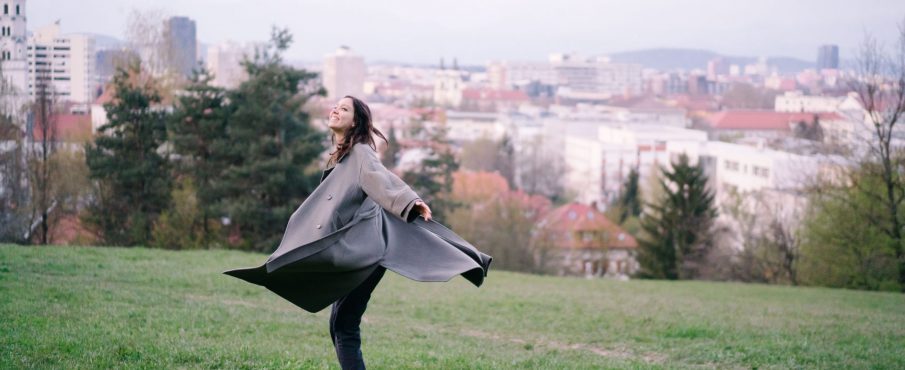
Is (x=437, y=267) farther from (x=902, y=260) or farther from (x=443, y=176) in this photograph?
(x=443, y=176)

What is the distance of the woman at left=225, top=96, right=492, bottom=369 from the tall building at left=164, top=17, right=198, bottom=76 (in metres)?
37.1

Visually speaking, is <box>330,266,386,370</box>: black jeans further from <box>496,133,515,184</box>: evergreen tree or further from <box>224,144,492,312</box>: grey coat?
<box>496,133,515,184</box>: evergreen tree

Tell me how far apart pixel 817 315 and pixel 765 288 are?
11347 mm

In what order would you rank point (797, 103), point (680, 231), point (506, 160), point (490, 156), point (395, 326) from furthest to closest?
1. point (797, 103)
2. point (490, 156)
3. point (506, 160)
4. point (680, 231)
5. point (395, 326)

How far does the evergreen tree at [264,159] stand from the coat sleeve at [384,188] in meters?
26.9

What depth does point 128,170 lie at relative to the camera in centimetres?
3475

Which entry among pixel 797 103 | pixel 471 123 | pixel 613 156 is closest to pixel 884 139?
pixel 613 156

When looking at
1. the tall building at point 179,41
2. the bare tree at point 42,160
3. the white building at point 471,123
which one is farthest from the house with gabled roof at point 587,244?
the white building at point 471,123

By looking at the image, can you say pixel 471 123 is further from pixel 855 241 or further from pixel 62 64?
pixel 855 241

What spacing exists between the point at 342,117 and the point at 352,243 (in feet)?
2.80

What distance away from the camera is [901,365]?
31.7 ft

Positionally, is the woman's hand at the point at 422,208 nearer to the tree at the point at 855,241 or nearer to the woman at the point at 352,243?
the woman at the point at 352,243

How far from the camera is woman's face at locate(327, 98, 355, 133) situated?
6.40 metres

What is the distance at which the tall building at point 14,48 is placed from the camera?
3025 cm
